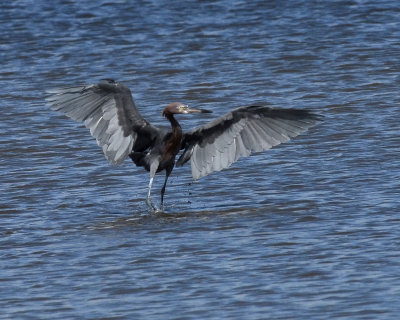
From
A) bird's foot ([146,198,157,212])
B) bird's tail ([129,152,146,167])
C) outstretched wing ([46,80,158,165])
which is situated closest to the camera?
outstretched wing ([46,80,158,165])

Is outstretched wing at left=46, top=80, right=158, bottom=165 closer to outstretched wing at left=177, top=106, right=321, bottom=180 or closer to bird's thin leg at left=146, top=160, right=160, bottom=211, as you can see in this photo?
bird's thin leg at left=146, top=160, right=160, bottom=211

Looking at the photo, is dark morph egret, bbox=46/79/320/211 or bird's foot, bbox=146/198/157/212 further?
bird's foot, bbox=146/198/157/212

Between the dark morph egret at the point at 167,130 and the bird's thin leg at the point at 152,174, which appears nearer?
the dark morph egret at the point at 167,130

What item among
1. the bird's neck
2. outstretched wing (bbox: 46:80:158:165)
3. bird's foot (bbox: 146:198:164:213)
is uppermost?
outstretched wing (bbox: 46:80:158:165)

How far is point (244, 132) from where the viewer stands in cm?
941

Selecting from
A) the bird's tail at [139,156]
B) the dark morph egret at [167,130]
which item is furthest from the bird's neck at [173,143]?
the bird's tail at [139,156]

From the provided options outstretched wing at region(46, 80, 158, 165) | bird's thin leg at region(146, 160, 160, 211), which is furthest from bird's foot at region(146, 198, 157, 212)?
outstretched wing at region(46, 80, 158, 165)

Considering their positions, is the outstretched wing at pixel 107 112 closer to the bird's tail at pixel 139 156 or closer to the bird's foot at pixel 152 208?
the bird's tail at pixel 139 156

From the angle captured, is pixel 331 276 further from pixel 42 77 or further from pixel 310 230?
pixel 42 77

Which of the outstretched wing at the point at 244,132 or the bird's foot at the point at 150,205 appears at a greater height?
the outstretched wing at the point at 244,132

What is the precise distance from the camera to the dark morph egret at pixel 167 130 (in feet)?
29.8

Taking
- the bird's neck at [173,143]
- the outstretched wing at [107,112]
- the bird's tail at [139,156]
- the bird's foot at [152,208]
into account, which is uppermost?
the outstretched wing at [107,112]

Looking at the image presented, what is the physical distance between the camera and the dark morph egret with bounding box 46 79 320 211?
29.8ft

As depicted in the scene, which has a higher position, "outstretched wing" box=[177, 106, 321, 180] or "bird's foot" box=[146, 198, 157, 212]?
"outstretched wing" box=[177, 106, 321, 180]
